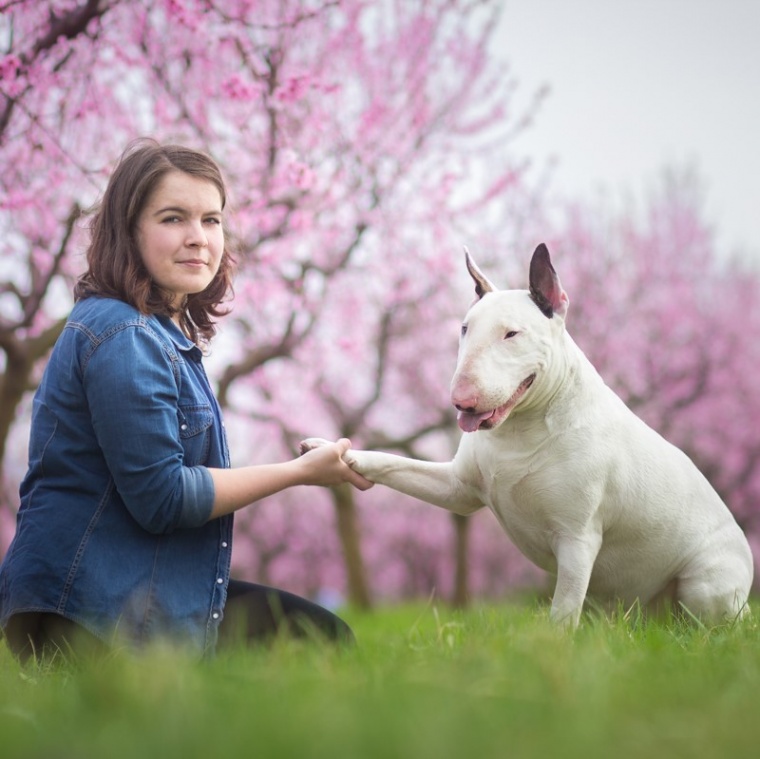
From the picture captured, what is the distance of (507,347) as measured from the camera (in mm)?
2855

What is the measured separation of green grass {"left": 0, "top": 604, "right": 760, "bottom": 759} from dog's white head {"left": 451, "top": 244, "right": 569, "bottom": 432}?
749 mm

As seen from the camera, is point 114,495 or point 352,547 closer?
point 114,495

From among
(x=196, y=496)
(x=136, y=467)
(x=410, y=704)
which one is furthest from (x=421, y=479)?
(x=410, y=704)

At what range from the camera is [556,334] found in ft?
9.78

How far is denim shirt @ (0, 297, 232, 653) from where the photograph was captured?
2.69 metres

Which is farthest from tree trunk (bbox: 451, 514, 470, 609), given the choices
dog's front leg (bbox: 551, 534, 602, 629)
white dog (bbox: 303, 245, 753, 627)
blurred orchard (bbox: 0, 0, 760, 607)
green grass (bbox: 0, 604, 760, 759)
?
green grass (bbox: 0, 604, 760, 759)

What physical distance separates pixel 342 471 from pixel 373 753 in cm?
181

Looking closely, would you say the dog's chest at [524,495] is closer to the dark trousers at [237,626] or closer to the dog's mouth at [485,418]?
the dog's mouth at [485,418]

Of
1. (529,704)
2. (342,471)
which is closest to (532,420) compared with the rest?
(342,471)

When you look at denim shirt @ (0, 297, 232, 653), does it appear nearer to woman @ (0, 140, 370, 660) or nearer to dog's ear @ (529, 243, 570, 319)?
woman @ (0, 140, 370, 660)

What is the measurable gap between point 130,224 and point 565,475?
1758 millimetres

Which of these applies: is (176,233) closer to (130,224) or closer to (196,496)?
(130,224)

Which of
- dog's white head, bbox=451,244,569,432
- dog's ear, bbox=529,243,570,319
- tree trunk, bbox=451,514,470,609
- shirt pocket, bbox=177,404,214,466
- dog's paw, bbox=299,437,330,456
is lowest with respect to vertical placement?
tree trunk, bbox=451,514,470,609

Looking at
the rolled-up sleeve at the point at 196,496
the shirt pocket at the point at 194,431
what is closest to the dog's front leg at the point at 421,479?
the shirt pocket at the point at 194,431
